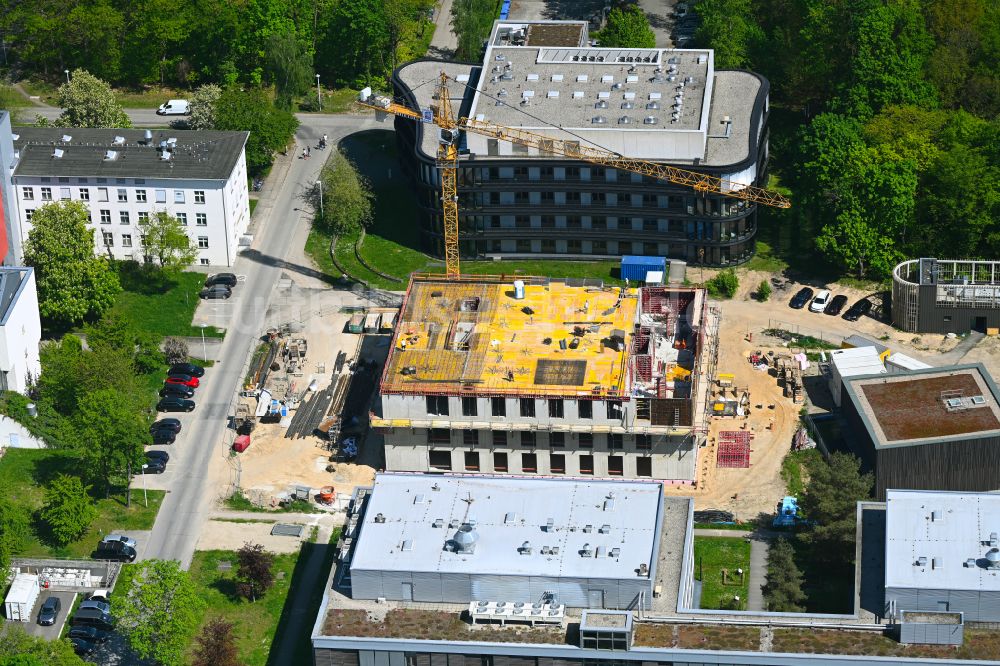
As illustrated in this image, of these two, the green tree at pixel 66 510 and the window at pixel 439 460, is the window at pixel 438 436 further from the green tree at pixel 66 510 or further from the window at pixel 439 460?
the green tree at pixel 66 510

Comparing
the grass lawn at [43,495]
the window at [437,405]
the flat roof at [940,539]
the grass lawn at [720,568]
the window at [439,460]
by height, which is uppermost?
the flat roof at [940,539]

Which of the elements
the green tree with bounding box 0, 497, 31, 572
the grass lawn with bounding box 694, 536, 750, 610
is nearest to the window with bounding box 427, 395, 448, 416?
the grass lawn with bounding box 694, 536, 750, 610

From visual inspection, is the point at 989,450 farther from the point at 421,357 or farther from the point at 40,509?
the point at 40,509

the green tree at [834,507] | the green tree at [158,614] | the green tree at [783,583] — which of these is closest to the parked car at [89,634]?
the green tree at [158,614]

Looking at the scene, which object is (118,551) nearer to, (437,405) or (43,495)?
(43,495)

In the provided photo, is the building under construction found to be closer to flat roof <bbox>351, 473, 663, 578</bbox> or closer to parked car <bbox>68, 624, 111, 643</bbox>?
flat roof <bbox>351, 473, 663, 578</bbox>
